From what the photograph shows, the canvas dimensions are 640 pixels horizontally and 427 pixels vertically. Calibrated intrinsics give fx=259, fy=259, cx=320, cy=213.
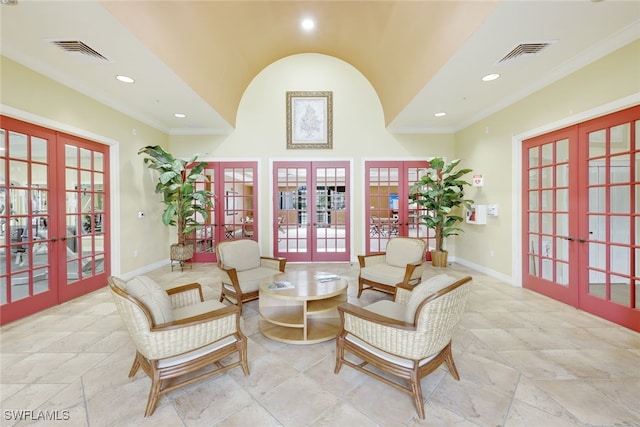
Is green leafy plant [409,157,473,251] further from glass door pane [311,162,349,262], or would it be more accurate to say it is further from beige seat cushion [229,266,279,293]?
beige seat cushion [229,266,279,293]

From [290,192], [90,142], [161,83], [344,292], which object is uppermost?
[161,83]

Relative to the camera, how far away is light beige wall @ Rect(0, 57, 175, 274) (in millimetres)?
2893

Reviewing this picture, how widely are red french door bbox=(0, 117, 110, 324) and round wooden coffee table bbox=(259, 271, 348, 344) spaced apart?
282cm

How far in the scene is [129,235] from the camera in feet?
14.8

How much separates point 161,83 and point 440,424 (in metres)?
4.57

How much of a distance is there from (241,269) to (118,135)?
3.13 meters

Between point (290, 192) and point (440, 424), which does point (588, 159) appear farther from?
point (290, 192)

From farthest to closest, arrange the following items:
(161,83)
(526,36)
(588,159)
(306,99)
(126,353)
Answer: (306,99)
(161,83)
(588,159)
(526,36)
(126,353)

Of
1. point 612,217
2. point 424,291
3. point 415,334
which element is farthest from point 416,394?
point 612,217

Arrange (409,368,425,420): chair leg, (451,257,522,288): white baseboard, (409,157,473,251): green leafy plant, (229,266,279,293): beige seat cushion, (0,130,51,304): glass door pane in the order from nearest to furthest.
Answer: (409,368,425,420): chair leg, (0,130,51,304): glass door pane, (229,266,279,293): beige seat cushion, (451,257,522,288): white baseboard, (409,157,473,251): green leafy plant

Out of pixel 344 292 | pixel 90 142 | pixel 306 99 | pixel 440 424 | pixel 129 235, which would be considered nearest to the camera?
pixel 440 424

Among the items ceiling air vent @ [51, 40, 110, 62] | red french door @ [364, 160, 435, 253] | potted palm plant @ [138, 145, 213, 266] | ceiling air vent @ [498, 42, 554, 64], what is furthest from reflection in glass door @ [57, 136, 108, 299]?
ceiling air vent @ [498, 42, 554, 64]

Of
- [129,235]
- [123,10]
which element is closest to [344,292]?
[123,10]

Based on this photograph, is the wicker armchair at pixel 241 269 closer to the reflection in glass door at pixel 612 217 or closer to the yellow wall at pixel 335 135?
the yellow wall at pixel 335 135
